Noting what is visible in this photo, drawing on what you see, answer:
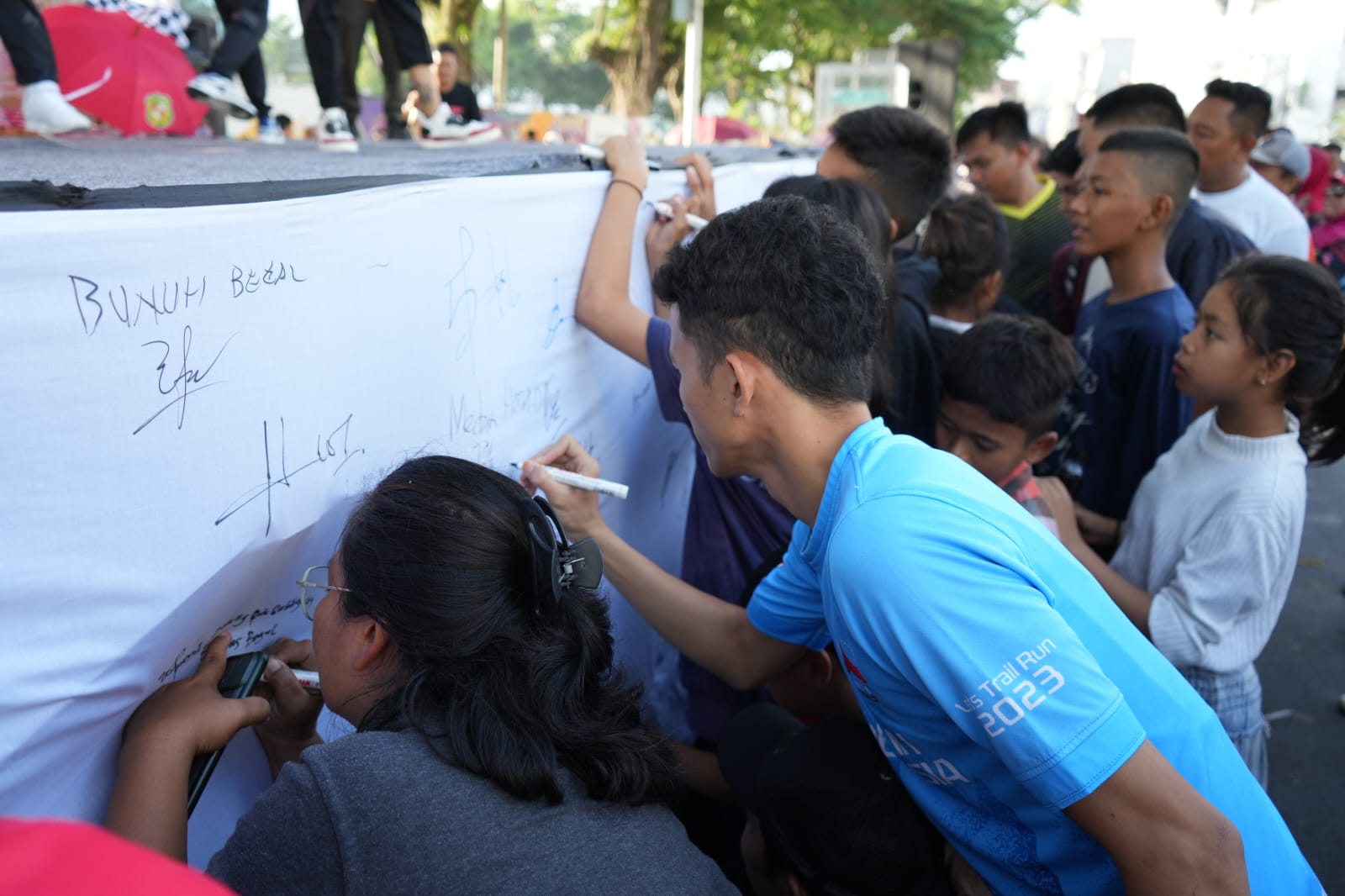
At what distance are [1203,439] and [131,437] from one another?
2243 mm

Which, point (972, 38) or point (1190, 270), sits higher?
point (972, 38)

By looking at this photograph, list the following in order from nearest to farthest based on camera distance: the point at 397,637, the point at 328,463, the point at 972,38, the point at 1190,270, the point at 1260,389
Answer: the point at 397,637 < the point at 328,463 < the point at 1260,389 < the point at 1190,270 < the point at 972,38

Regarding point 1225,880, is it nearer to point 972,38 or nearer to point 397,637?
point 397,637

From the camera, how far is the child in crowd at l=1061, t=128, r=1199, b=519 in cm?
286

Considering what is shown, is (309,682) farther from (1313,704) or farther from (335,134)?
(1313,704)

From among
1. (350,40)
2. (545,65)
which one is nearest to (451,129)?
(350,40)

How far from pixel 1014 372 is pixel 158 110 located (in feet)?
13.7

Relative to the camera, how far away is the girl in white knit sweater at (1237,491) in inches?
82.6

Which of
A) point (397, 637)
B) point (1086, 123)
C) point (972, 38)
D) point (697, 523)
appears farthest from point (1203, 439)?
point (972, 38)

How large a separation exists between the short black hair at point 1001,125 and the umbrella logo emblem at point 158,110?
389cm

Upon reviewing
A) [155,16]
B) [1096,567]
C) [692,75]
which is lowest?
[1096,567]

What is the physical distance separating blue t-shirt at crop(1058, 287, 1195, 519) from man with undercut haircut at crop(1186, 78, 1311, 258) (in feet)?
5.39

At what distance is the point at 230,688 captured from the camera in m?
1.40

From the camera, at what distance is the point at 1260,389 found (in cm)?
226
